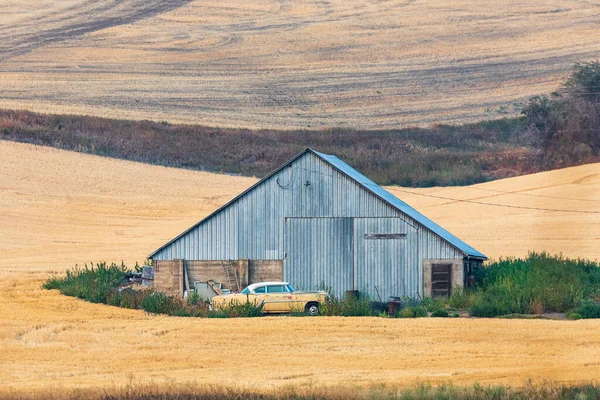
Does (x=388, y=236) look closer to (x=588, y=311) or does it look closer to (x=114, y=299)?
(x=588, y=311)

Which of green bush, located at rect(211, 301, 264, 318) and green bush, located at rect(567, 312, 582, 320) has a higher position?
green bush, located at rect(211, 301, 264, 318)

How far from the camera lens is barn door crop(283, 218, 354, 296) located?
4178 centimetres

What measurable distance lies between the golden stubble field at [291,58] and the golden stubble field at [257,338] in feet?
92.5

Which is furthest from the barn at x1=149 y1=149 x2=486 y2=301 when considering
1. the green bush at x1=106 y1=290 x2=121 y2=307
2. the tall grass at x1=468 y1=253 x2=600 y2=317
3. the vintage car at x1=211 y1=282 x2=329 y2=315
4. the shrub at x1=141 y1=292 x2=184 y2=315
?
the vintage car at x1=211 y1=282 x2=329 y2=315

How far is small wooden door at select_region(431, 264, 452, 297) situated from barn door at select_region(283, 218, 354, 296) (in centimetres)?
279

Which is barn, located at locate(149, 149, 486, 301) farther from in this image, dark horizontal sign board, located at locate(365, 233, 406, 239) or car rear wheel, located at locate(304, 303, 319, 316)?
car rear wheel, located at locate(304, 303, 319, 316)

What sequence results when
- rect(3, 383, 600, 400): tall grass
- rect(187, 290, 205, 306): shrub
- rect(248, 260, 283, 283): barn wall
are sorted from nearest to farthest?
rect(3, 383, 600, 400): tall grass < rect(187, 290, 205, 306): shrub < rect(248, 260, 283, 283): barn wall

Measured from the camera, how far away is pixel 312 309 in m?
37.1

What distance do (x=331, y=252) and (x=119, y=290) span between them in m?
7.32

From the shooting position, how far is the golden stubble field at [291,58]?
87.6 meters

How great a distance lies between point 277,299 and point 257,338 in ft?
20.0

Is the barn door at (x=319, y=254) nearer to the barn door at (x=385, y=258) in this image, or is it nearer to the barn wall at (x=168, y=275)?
the barn door at (x=385, y=258)

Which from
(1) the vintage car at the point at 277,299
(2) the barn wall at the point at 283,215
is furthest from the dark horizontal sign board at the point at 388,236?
(1) the vintage car at the point at 277,299

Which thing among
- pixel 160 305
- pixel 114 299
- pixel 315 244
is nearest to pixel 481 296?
pixel 315 244
